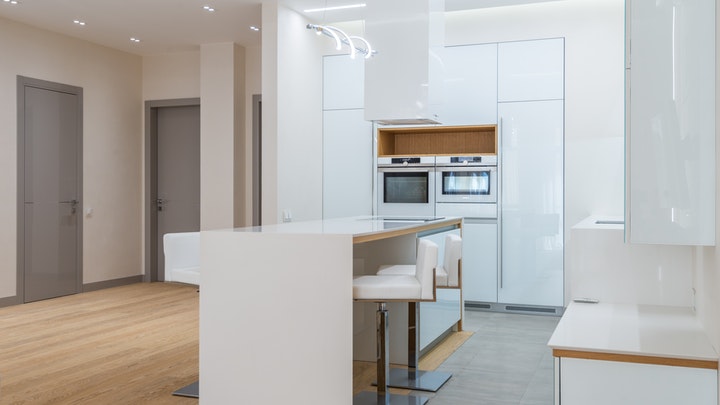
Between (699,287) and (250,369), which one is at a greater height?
(699,287)

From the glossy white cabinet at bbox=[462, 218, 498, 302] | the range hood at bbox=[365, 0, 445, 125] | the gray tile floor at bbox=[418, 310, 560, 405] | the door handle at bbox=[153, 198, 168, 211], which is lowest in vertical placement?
the gray tile floor at bbox=[418, 310, 560, 405]

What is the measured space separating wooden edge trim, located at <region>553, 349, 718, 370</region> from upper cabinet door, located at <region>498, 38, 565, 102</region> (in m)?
4.43

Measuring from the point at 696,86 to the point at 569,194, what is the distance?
161 inches

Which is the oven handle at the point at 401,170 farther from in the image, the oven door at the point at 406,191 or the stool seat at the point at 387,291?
the stool seat at the point at 387,291

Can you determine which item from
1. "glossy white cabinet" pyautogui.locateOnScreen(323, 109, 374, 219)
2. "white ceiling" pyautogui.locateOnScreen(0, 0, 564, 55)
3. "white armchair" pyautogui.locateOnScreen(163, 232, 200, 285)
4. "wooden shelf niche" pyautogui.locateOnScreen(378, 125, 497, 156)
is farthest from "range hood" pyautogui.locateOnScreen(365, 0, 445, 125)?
"white armchair" pyautogui.locateOnScreen(163, 232, 200, 285)

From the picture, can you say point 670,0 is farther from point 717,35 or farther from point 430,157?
point 430,157

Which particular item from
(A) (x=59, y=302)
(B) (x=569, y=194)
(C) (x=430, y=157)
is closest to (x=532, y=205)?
(B) (x=569, y=194)

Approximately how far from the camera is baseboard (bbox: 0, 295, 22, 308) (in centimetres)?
678

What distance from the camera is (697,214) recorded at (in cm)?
246

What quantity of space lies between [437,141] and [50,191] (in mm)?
4201

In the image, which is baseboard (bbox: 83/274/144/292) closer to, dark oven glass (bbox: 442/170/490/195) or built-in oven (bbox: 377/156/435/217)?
built-in oven (bbox: 377/156/435/217)

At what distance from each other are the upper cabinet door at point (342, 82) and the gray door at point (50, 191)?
2.90 metres

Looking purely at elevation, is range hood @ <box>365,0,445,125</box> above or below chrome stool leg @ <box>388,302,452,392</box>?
above

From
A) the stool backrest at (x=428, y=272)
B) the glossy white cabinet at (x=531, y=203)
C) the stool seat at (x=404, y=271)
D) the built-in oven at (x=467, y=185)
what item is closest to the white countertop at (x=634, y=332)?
the stool backrest at (x=428, y=272)
